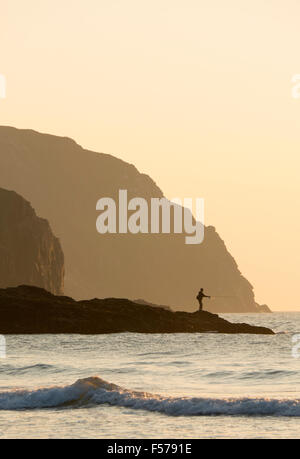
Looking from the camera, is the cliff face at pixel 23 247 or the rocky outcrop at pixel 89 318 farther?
the cliff face at pixel 23 247

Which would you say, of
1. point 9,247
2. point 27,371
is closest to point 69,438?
point 27,371

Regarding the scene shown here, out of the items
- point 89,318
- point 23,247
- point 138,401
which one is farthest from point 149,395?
point 23,247

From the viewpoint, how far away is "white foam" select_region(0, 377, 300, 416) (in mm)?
27359

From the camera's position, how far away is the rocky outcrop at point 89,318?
80000mm

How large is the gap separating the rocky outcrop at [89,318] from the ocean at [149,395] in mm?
26904

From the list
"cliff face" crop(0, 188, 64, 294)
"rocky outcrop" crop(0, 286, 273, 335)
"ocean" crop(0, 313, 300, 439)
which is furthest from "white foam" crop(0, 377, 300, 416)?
"cliff face" crop(0, 188, 64, 294)

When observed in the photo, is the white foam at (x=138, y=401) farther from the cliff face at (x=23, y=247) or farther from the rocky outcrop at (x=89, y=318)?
the cliff face at (x=23, y=247)

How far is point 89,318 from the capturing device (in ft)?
268

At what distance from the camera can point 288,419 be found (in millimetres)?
25953

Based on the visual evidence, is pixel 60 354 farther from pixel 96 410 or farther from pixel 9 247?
pixel 9 247

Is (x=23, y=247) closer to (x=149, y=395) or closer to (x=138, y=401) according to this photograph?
(x=149, y=395)

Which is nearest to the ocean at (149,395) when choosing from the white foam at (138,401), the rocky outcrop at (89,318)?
the white foam at (138,401)

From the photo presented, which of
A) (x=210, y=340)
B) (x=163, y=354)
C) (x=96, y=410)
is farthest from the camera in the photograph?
(x=210, y=340)
